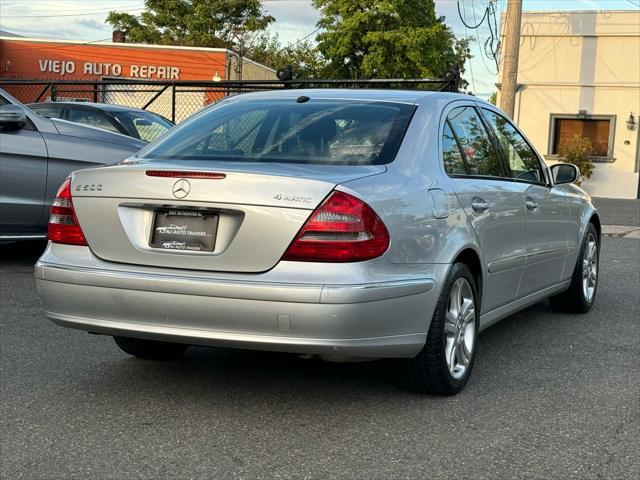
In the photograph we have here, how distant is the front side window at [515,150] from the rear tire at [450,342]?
4.11 ft

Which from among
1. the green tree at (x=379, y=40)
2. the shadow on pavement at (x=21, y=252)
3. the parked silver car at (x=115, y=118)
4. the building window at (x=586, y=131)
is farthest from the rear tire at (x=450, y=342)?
the green tree at (x=379, y=40)

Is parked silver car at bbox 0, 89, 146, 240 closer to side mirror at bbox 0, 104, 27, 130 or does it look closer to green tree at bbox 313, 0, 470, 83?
side mirror at bbox 0, 104, 27, 130

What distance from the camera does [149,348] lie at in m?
Result: 5.08

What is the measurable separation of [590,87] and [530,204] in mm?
23560

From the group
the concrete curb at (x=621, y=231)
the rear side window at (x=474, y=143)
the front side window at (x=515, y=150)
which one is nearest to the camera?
the rear side window at (x=474, y=143)

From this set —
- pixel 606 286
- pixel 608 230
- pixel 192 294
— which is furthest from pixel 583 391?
pixel 608 230

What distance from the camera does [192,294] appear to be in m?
3.94

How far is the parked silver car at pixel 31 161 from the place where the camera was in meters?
7.97

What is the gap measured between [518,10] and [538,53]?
13053 millimetres

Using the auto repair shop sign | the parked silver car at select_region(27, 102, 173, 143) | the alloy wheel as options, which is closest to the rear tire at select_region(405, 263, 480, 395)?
the alloy wheel

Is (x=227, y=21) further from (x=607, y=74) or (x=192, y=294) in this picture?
(x=192, y=294)

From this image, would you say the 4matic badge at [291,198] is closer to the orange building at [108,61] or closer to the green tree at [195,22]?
the orange building at [108,61]

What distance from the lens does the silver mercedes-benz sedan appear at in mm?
3873

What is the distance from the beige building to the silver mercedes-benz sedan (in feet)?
78.1
